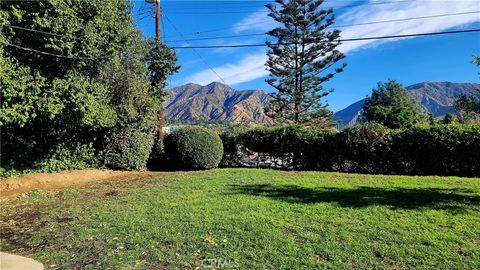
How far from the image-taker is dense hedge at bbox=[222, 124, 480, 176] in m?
10.8

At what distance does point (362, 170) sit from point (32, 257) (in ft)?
34.6

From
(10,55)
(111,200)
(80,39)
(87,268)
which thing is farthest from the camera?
(80,39)

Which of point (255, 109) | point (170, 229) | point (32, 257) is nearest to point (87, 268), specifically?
point (32, 257)

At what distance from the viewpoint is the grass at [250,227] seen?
377 cm

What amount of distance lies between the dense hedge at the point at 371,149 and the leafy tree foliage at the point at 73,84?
187 inches

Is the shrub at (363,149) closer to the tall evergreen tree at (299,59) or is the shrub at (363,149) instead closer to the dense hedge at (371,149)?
the dense hedge at (371,149)

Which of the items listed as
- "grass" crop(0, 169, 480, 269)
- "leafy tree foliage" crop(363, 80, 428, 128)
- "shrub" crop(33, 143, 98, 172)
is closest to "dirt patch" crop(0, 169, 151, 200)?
"shrub" crop(33, 143, 98, 172)

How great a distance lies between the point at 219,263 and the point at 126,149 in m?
9.10

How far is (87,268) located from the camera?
3.59 metres

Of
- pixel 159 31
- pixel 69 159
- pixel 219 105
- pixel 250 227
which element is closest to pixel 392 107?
pixel 159 31

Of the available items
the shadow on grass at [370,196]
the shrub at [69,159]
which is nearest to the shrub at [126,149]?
the shrub at [69,159]

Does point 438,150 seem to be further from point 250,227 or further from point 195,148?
point 250,227

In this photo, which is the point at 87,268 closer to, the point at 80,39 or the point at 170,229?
the point at 170,229

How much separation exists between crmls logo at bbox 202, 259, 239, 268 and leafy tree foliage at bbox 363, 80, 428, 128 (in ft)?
161
